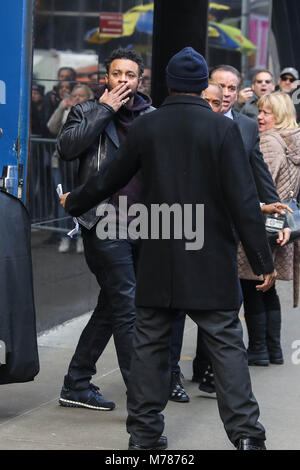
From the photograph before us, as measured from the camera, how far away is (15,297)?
5.49m

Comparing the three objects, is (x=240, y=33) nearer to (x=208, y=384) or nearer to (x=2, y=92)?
(x=2, y=92)

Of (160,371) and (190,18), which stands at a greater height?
(190,18)

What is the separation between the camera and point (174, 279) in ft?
16.3

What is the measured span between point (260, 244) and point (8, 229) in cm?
128

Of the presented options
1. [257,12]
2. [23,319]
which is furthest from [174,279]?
[257,12]

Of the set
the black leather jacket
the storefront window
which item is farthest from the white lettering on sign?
the storefront window

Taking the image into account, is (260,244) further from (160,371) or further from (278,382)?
(278,382)

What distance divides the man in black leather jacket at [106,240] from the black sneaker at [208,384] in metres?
0.65

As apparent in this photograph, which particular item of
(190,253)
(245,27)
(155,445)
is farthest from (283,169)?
(245,27)

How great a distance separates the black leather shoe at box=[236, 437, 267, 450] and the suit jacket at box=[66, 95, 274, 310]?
0.58 metres

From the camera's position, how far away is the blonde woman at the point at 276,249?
7.35m

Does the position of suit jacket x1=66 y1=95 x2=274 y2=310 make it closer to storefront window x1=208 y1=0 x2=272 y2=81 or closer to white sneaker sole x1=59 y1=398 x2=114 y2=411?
white sneaker sole x1=59 y1=398 x2=114 y2=411

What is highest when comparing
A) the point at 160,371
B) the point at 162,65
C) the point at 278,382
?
the point at 162,65

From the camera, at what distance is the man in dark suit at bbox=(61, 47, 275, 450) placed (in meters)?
4.91
